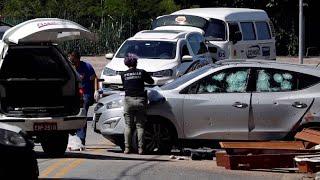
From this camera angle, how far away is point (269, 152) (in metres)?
13.9

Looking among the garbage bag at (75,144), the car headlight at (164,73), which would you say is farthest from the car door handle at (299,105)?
the car headlight at (164,73)

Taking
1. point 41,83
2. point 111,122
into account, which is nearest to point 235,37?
point 111,122

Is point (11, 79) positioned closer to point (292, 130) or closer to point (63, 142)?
point (63, 142)

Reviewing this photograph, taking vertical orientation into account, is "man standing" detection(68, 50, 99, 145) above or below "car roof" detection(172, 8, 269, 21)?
above

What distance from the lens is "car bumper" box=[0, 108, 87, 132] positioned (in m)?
14.6

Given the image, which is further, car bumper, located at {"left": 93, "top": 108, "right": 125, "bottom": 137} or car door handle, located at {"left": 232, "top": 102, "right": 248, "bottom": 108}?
car bumper, located at {"left": 93, "top": 108, "right": 125, "bottom": 137}

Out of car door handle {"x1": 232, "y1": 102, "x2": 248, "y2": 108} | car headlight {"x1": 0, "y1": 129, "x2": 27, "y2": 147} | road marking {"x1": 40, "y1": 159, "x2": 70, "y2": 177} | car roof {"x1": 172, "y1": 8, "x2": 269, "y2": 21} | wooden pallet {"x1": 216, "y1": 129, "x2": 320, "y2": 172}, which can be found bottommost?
car roof {"x1": 172, "y1": 8, "x2": 269, "y2": 21}

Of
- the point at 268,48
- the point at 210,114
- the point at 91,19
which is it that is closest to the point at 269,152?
the point at 210,114

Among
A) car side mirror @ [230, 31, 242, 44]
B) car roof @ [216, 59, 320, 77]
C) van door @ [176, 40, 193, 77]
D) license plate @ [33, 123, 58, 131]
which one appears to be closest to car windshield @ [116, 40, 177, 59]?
van door @ [176, 40, 193, 77]

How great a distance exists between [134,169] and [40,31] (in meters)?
2.76

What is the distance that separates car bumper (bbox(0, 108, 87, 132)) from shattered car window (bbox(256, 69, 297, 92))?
2.99 metres

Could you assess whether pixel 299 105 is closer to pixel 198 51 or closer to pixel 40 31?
pixel 40 31

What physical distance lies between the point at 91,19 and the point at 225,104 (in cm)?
3206

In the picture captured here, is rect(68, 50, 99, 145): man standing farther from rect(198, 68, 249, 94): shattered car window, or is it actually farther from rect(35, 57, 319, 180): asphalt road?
rect(198, 68, 249, 94): shattered car window
